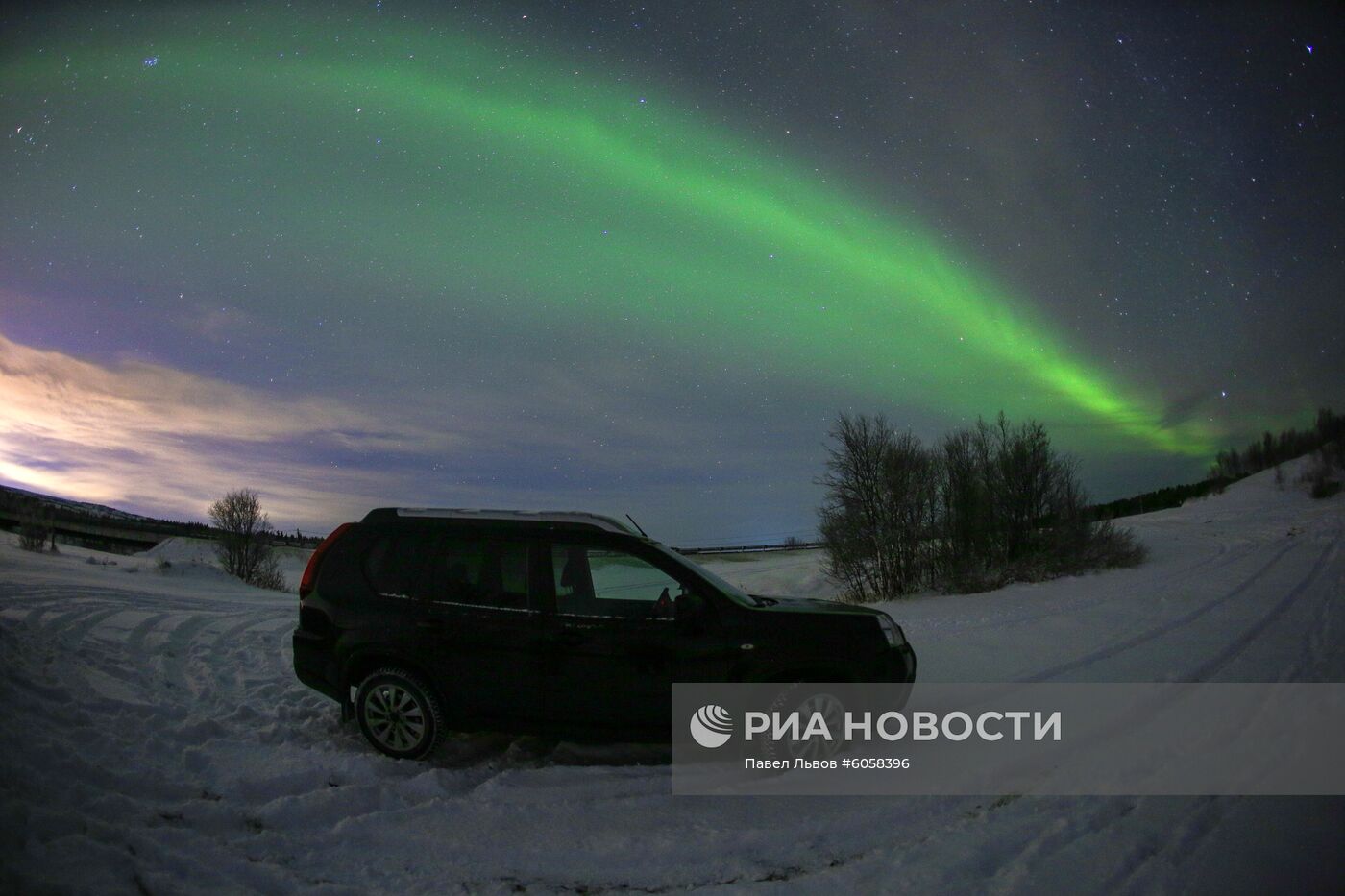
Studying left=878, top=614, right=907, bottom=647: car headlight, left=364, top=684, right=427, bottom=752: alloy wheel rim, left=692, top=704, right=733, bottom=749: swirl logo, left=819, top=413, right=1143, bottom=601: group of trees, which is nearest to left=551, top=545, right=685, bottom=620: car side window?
left=692, top=704, right=733, bottom=749: swirl logo

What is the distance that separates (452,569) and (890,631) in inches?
140

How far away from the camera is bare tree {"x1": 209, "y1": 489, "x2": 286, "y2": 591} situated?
2405 cm

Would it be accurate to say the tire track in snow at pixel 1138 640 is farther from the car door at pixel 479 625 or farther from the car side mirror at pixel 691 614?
the car door at pixel 479 625

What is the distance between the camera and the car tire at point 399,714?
4.71m

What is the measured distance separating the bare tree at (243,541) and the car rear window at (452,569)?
23623 millimetres

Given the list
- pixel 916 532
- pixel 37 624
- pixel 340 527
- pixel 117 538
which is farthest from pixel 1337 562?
pixel 117 538

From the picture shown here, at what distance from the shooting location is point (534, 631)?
4695 millimetres

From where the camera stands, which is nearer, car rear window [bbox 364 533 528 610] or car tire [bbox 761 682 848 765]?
car tire [bbox 761 682 848 765]

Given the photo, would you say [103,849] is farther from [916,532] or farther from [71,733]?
[916,532]

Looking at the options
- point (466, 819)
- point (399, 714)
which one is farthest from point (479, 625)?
point (466, 819)

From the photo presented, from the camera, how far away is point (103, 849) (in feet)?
9.70

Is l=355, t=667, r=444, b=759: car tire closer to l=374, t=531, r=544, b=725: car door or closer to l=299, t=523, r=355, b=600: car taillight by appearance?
l=374, t=531, r=544, b=725: car door

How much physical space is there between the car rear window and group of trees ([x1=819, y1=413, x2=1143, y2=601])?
829 inches

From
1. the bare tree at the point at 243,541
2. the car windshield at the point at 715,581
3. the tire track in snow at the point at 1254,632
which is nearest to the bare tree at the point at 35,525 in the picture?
the bare tree at the point at 243,541
